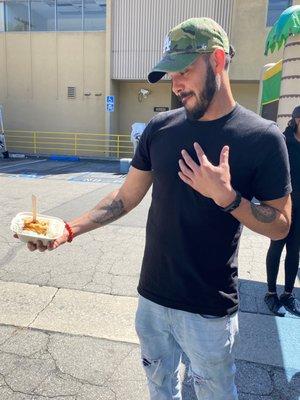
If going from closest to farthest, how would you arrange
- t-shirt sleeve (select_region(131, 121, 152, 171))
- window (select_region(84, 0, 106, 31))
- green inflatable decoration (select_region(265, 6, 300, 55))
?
t-shirt sleeve (select_region(131, 121, 152, 171)) < green inflatable decoration (select_region(265, 6, 300, 55)) < window (select_region(84, 0, 106, 31))

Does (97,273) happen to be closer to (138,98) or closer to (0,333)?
(0,333)

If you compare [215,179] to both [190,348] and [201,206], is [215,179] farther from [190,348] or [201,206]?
[190,348]

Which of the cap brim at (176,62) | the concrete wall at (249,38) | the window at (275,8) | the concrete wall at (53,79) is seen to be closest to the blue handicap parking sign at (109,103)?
the concrete wall at (53,79)

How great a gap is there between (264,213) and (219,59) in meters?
0.68

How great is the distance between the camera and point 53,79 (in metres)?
19.1

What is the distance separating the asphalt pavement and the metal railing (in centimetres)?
1359

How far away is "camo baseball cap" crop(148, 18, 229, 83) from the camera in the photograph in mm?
1582

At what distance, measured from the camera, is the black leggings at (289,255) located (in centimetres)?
367

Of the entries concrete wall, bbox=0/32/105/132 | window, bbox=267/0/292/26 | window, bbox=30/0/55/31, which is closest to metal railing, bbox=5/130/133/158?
concrete wall, bbox=0/32/105/132

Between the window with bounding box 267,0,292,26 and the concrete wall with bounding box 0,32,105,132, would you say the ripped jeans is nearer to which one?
the window with bounding box 267,0,292,26

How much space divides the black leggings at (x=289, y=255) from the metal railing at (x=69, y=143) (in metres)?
15.5

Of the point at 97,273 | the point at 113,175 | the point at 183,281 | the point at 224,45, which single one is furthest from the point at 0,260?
the point at 113,175

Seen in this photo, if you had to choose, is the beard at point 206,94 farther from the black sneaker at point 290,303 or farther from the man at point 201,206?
the black sneaker at point 290,303

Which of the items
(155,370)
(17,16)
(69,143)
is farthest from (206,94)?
(17,16)
